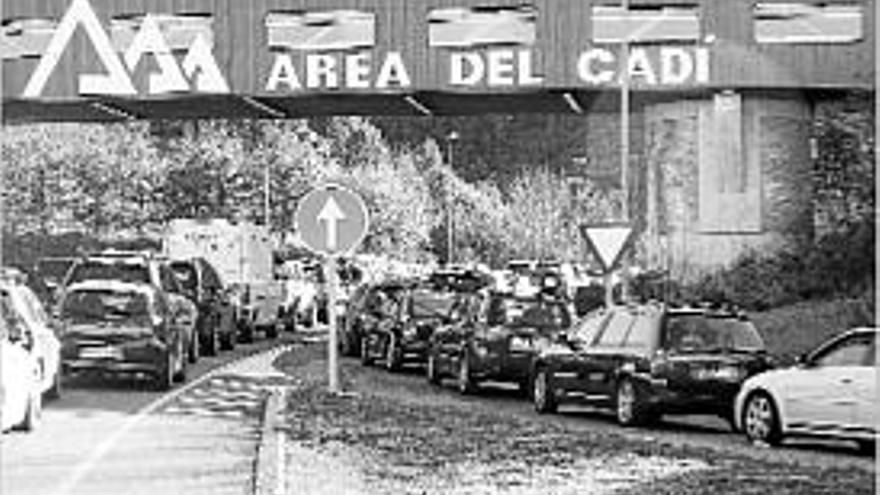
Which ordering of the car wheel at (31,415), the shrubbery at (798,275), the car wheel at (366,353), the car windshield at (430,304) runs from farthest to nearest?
1. the shrubbery at (798,275)
2. the car wheel at (366,353)
3. the car windshield at (430,304)
4. the car wheel at (31,415)

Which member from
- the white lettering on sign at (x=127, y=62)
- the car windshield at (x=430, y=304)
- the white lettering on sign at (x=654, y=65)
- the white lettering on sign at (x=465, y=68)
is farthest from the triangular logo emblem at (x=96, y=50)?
the car windshield at (x=430, y=304)

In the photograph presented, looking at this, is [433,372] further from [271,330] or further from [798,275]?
[271,330]

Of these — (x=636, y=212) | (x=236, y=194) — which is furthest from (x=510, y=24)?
(x=236, y=194)

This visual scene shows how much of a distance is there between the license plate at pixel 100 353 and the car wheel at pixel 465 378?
4.92 metres

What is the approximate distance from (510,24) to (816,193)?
803 cm

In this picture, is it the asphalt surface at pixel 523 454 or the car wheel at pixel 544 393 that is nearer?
the asphalt surface at pixel 523 454

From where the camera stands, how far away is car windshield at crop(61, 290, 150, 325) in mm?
27669

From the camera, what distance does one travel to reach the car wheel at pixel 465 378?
29.0 metres

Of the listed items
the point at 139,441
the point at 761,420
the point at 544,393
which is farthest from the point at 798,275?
the point at 139,441

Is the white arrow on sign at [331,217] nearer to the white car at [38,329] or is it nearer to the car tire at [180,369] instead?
the white car at [38,329]

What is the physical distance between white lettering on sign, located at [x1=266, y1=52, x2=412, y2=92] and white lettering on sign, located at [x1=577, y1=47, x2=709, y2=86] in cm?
383

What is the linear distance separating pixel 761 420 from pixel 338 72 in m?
23.2

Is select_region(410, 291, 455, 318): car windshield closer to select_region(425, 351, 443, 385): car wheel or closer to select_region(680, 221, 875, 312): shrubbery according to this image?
select_region(425, 351, 443, 385): car wheel

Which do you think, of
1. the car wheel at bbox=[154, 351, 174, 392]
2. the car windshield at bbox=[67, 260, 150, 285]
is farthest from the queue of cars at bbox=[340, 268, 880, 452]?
the car windshield at bbox=[67, 260, 150, 285]
